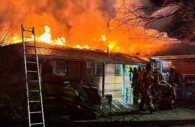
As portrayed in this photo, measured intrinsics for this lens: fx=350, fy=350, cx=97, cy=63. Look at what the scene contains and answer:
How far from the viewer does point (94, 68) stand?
20.8 meters

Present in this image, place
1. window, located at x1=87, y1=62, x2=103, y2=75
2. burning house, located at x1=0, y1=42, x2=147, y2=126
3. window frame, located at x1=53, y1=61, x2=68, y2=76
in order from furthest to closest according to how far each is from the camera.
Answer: window, located at x1=87, y1=62, x2=103, y2=75 < window frame, located at x1=53, y1=61, x2=68, y2=76 < burning house, located at x1=0, y1=42, x2=147, y2=126

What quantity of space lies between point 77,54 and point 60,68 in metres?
1.25

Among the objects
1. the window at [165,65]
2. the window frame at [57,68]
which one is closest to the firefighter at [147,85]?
the window frame at [57,68]

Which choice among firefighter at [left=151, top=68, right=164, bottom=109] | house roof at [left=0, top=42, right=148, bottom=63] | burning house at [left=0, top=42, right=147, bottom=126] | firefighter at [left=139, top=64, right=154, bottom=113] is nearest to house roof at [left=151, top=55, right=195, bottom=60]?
burning house at [left=0, top=42, right=147, bottom=126]

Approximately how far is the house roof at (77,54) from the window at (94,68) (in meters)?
0.66

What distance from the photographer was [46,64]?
1867 centimetres

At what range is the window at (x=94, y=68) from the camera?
2059 centimetres

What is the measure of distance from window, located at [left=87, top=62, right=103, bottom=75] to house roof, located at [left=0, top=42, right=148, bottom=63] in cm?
66

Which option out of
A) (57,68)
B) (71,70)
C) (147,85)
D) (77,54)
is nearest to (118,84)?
(71,70)

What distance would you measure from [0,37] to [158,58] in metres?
11.5

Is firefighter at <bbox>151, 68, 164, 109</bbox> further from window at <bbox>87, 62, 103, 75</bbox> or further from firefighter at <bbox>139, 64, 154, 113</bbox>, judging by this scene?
window at <bbox>87, 62, 103, 75</bbox>

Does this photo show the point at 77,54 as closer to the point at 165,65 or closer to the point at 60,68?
the point at 60,68

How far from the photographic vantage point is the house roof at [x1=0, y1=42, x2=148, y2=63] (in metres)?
17.3

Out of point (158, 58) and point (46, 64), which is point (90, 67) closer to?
point (46, 64)
